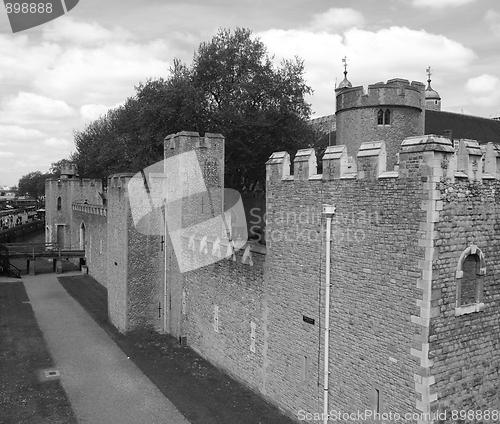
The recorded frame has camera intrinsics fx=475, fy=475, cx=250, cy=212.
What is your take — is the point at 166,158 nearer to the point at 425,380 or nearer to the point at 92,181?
the point at 425,380

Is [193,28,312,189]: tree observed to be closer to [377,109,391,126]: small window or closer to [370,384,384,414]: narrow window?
[377,109,391,126]: small window

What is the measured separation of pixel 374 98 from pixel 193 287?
39.3ft

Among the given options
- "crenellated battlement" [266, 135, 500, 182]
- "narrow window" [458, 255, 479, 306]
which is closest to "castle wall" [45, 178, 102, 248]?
"crenellated battlement" [266, 135, 500, 182]

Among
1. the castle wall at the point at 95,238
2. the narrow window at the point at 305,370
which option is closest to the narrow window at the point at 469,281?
the narrow window at the point at 305,370

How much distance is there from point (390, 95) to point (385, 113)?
0.85 meters

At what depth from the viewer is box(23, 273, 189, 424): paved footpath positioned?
1334 centimetres

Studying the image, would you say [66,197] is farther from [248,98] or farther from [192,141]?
[192,141]

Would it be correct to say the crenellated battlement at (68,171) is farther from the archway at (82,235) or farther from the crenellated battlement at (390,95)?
the crenellated battlement at (390,95)

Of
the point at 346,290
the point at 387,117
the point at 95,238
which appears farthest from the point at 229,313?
the point at 95,238

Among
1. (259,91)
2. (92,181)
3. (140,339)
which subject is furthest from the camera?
(92,181)

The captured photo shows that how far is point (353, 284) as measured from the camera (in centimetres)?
1064

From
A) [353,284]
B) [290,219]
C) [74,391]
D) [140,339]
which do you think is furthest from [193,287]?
[353,284]

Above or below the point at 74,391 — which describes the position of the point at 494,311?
above

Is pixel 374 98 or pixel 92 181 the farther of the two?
pixel 92 181
